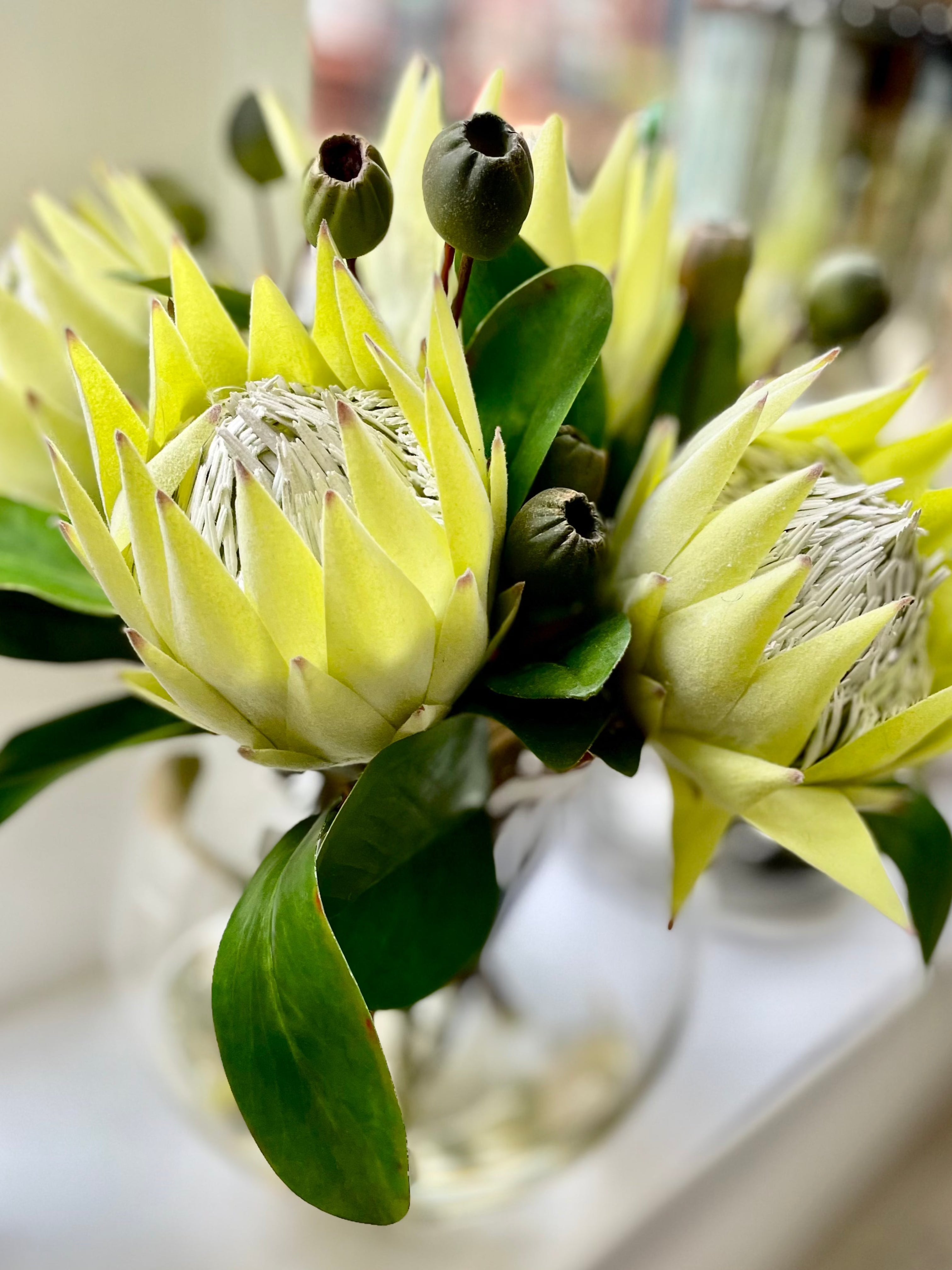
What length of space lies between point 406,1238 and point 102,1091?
0.50ft

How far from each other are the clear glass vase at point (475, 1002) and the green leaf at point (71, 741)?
5 cm

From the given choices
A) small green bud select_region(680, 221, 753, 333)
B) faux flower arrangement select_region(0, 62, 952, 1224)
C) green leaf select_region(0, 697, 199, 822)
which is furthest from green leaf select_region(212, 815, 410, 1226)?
small green bud select_region(680, 221, 753, 333)

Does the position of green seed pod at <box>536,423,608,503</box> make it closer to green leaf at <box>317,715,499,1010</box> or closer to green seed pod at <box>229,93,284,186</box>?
green leaf at <box>317,715,499,1010</box>

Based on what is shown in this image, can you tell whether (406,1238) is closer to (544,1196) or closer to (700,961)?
(544,1196)

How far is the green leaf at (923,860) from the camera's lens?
0.36 meters

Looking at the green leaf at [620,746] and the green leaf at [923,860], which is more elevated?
the green leaf at [620,746]

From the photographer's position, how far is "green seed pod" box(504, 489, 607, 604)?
30cm

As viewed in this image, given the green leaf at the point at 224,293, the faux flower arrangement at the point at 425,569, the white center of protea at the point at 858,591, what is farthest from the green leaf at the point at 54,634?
the white center of protea at the point at 858,591

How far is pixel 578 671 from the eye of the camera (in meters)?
0.30

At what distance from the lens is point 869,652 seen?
31cm

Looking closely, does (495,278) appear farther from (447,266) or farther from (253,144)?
(253,144)

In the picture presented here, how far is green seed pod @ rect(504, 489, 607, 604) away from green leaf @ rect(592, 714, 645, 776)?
4 centimetres

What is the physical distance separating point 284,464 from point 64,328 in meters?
0.13

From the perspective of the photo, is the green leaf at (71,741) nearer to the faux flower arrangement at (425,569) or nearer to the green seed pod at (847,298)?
the faux flower arrangement at (425,569)
